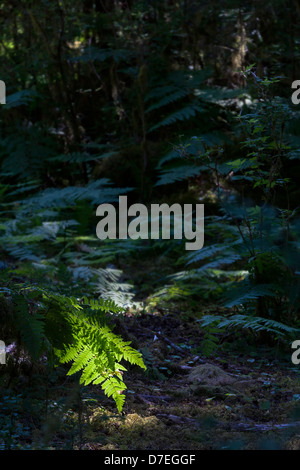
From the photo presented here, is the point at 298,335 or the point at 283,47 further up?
the point at 283,47

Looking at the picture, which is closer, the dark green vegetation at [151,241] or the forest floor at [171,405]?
the forest floor at [171,405]

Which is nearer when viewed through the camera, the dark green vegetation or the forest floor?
the forest floor

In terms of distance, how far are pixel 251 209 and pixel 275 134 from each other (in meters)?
0.64

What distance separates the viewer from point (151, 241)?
19.3 feet

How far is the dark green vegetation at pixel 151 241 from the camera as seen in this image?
6.24 ft

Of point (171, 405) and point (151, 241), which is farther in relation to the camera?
point (151, 241)

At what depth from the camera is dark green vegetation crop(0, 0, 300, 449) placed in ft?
6.24

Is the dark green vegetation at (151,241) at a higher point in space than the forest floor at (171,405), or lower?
higher

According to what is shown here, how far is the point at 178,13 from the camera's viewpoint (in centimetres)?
729

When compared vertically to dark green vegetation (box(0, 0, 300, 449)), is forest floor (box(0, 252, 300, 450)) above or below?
below

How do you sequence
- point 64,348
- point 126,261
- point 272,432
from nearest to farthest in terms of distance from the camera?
1. point 272,432
2. point 64,348
3. point 126,261

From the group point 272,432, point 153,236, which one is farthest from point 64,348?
point 153,236

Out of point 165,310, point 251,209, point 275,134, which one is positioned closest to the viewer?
point 275,134
